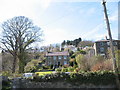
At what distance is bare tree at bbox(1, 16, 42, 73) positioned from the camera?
62.1 ft

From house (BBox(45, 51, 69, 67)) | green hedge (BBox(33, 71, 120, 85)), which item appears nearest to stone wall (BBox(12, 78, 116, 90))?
green hedge (BBox(33, 71, 120, 85))

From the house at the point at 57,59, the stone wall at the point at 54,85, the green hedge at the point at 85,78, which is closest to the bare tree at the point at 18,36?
the stone wall at the point at 54,85

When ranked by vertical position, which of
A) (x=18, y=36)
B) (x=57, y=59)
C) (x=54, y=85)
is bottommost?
(x=54, y=85)

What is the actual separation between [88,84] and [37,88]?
12.7ft

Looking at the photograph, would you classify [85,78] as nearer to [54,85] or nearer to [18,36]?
[54,85]

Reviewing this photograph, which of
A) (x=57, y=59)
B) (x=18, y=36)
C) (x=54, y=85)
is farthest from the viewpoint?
(x=57, y=59)

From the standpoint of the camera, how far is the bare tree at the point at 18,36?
18938mm

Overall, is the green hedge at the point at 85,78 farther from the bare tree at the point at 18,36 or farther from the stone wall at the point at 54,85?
the bare tree at the point at 18,36

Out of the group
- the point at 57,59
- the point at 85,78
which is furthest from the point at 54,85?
the point at 57,59

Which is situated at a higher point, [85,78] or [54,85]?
[85,78]

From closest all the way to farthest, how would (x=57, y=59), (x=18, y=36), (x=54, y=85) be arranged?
(x=54, y=85), (x=18, y=36), (x=57, y=59)

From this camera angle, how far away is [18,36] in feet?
63.5

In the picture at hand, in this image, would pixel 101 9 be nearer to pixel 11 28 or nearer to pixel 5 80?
pixel 5 80

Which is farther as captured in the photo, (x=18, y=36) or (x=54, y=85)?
(x=18, y=36)
